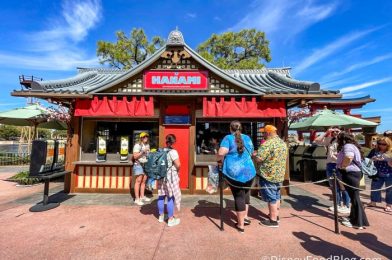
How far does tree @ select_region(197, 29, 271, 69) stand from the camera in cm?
2281

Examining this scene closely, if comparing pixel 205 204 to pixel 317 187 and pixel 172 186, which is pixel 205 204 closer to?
Result: pixel 172 186

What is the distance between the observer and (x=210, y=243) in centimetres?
367

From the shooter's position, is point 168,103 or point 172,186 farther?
point 168,103

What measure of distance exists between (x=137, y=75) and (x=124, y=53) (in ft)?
55.1

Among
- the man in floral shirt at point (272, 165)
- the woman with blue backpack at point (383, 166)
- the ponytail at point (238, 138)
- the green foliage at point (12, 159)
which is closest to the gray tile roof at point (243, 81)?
the woman with blue backpack at point (383, 166)

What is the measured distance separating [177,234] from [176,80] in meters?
4.33

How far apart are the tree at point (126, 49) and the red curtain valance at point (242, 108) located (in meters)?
17.5

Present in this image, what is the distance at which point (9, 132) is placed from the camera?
6531cm

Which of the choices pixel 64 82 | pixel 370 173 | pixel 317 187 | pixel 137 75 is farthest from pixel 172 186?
pixel 317 187

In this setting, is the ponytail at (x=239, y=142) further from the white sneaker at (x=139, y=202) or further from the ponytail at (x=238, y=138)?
the white sneaker at (x=139, y=202)

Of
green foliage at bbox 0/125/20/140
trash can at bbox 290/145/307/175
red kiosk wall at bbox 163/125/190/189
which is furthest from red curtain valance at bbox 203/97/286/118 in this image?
green foliage at bbox 0/125/20/140

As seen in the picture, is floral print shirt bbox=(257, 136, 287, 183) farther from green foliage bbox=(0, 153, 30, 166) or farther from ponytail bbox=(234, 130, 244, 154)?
green foliage bbox=(0, 153, 30, 166)

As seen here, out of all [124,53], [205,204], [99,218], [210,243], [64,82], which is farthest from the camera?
[124,53]

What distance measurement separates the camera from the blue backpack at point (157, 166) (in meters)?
4.26
